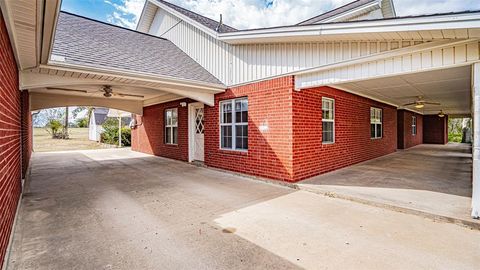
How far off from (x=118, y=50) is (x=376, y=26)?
7.15 m

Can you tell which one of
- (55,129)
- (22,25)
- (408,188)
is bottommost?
(408,188)

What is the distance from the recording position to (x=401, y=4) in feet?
44.1

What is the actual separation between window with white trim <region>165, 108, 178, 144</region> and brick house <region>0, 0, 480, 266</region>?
0.07m

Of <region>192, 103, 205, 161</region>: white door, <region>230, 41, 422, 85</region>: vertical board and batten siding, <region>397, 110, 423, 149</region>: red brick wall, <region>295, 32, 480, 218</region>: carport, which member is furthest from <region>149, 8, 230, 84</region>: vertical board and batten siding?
<region>397, 110, 423, 149</region>: red brick wall

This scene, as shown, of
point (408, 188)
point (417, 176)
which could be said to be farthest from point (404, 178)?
point (408, 188)

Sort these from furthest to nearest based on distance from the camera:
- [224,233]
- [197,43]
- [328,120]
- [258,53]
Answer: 1. [197,43]
2. [328,120]
3. [258,53]
4. [224,233]

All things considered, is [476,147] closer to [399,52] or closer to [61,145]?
[399,52]

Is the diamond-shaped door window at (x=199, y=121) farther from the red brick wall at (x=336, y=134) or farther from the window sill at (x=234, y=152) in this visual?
the red brick wall at (x=336, y=134)

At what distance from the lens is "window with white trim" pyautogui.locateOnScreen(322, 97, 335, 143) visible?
7.82 m

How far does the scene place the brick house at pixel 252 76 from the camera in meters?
3.91

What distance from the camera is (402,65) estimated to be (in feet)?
15.3

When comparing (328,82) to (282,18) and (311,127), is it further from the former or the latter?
(282,18)

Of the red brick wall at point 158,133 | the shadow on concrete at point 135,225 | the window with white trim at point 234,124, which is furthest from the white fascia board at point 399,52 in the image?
the red brick wall at point 158,133

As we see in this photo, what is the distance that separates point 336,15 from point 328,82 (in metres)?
7.13
